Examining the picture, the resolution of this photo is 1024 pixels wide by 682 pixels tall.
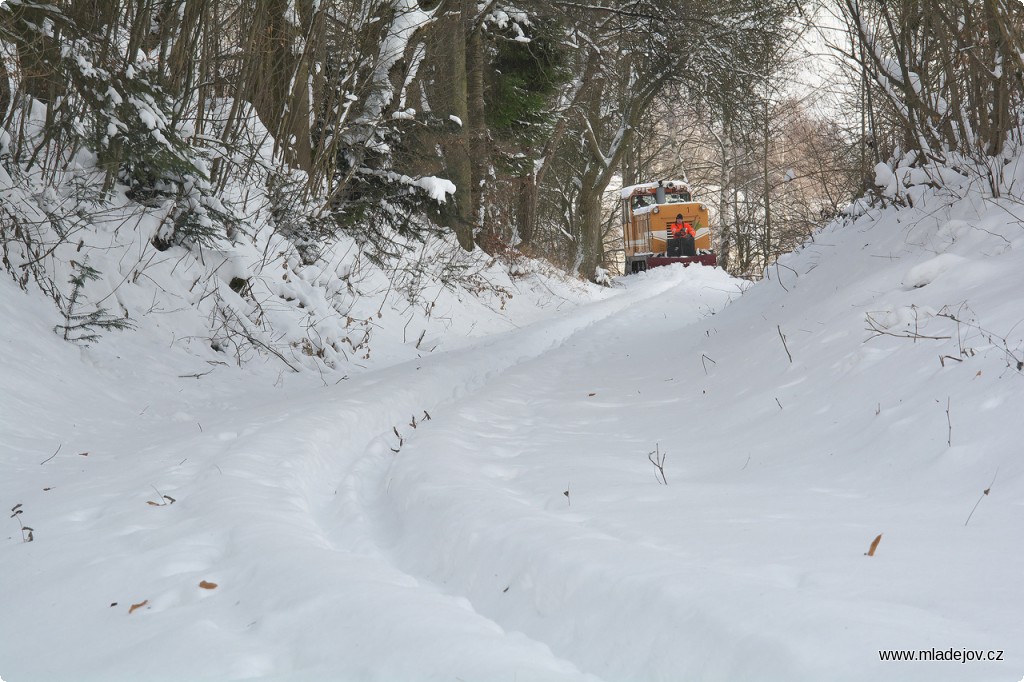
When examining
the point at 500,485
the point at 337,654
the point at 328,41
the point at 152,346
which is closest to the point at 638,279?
the point at 328,41

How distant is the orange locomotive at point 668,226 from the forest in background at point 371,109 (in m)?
10.4

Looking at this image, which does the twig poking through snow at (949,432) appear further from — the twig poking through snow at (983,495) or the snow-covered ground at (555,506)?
the twig poking through snow at (983,495)

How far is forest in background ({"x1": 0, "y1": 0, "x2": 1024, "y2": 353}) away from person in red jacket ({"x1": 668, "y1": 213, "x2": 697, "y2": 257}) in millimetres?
10446

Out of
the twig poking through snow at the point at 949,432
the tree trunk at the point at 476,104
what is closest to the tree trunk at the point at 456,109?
the tree trunk at the point at 476,104

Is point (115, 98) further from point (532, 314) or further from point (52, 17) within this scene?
point (532, 314)

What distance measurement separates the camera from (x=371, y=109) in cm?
1313

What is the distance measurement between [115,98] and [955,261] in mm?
6971

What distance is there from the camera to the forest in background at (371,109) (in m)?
7.08

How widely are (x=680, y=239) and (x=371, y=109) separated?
19625 millimetres

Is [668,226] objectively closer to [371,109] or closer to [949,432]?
[371,109]

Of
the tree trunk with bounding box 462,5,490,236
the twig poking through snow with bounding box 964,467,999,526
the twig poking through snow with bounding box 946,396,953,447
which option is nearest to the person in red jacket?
the tree trunk with bounding box 462,5,490,236

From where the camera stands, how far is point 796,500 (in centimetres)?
387

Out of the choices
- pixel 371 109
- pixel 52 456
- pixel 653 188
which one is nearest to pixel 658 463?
pixel 52 456

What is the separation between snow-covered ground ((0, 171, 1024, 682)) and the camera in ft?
8.31
